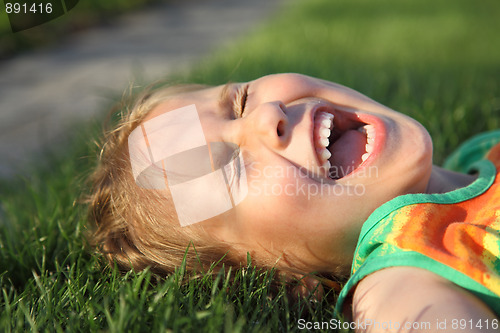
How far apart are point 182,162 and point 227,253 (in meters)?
0.29

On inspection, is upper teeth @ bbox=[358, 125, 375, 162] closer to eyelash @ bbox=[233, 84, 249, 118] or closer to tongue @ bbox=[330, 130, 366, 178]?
tongue @ bbox=[330, 130, 366, 178]

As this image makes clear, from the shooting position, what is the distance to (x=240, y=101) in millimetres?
1583

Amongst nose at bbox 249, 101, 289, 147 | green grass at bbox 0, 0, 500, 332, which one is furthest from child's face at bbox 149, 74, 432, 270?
green grass at bbox 0, 0, 500, 332

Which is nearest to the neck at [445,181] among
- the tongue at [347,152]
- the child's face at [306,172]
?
the child's face at [306,172]

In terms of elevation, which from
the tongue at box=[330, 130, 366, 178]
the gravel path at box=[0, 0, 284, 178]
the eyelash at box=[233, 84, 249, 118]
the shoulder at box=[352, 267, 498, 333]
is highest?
the eyelash at box=[233, 84, 249, 118]

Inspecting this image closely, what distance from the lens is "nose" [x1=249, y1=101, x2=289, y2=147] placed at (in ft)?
4.58

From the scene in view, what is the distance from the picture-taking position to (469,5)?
238 inches

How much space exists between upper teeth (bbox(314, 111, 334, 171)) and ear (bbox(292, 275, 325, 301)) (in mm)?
321

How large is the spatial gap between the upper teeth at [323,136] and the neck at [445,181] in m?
0.44

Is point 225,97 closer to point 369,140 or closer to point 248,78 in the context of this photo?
point 369,140

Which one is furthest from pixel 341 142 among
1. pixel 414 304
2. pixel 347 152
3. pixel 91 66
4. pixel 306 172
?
pixel 91 66

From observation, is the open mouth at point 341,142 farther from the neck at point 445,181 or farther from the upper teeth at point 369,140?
the neck at point 445,181

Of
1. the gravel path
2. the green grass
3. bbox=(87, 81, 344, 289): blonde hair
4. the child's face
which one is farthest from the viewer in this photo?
the gravel path

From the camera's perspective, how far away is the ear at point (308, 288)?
1405 mm
